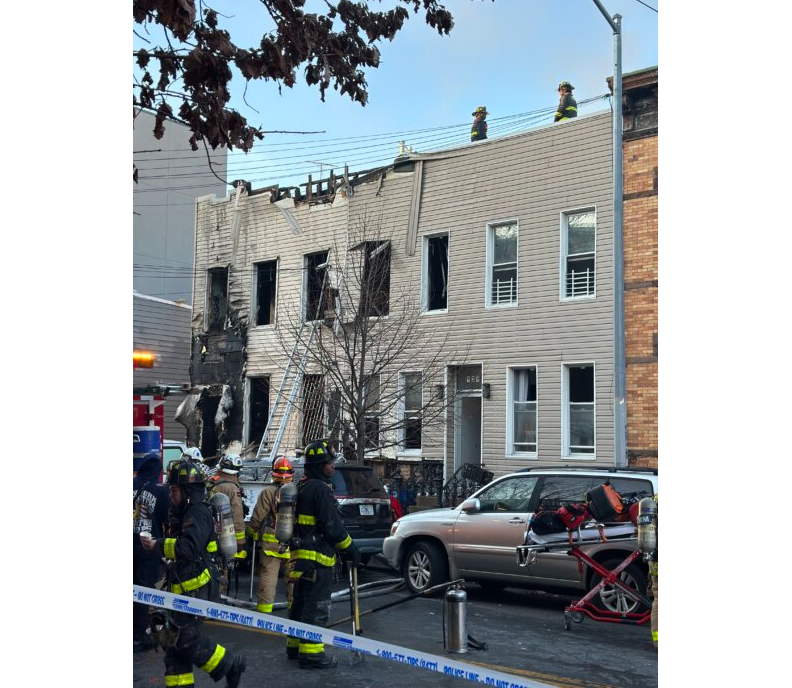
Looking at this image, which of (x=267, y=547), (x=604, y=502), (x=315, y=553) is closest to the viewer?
(x=604, y=502)

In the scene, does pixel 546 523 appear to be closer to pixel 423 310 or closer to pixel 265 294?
pixel 423 310

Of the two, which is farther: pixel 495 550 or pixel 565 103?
pixel 495 550

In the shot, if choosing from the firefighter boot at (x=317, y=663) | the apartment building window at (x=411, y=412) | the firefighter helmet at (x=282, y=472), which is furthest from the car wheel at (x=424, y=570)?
the apartment building window at (x=411, y=412)

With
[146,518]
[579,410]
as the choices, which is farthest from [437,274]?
[146,518]

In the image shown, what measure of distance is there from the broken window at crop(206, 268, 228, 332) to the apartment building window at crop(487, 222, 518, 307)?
1854 mm

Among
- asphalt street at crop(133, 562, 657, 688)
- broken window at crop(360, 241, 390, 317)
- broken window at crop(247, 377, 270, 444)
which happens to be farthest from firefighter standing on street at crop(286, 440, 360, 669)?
broken window at crop(360, 241, 390, 317)

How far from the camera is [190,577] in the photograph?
563cm

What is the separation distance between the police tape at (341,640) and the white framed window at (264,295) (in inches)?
71.6

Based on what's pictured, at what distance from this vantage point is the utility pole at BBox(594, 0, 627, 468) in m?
4.74

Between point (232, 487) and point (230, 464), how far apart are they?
2.82 ft

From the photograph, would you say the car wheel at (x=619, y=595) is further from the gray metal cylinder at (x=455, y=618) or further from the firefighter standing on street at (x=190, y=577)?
the firefighter standing on street at (x=190, y=577)
